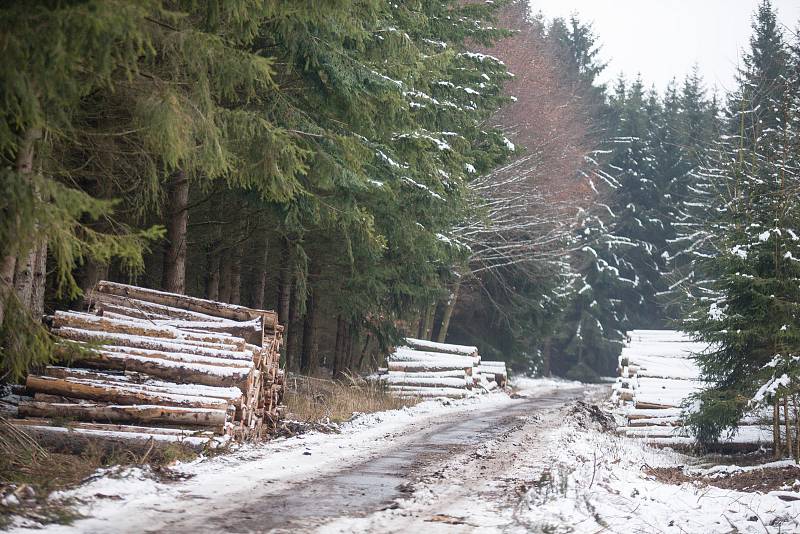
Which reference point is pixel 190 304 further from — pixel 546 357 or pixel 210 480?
pixel 546 357

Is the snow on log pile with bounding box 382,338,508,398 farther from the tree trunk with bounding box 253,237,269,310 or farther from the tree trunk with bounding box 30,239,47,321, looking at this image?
the tree trunk with bounding box 30,239,47,321

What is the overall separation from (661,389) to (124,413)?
549 inches

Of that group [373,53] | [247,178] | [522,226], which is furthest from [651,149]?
[247,178]

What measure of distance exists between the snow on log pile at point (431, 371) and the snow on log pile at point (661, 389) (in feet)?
16.4

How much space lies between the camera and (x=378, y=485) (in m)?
7.86

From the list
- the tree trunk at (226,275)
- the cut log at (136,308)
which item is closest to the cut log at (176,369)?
the cut log at (136,308)

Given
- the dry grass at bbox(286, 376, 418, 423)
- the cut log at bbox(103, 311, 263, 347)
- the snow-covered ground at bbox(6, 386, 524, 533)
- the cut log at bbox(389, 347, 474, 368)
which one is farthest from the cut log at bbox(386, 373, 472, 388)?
the cut log at bbox(103, 311, 263, 347)

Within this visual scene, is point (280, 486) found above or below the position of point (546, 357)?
above

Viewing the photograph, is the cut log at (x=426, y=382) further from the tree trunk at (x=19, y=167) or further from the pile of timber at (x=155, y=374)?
the tree trunk at (x=19, y=167)

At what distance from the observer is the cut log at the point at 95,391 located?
9.11 meters

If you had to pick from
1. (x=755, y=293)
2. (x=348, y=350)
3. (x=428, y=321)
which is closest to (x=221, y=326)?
(x=755, y=293)

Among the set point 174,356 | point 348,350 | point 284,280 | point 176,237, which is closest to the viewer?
point 174,356

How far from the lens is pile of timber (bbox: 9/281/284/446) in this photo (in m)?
8.98

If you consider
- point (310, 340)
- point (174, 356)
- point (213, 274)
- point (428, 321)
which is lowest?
point (310, 340)
